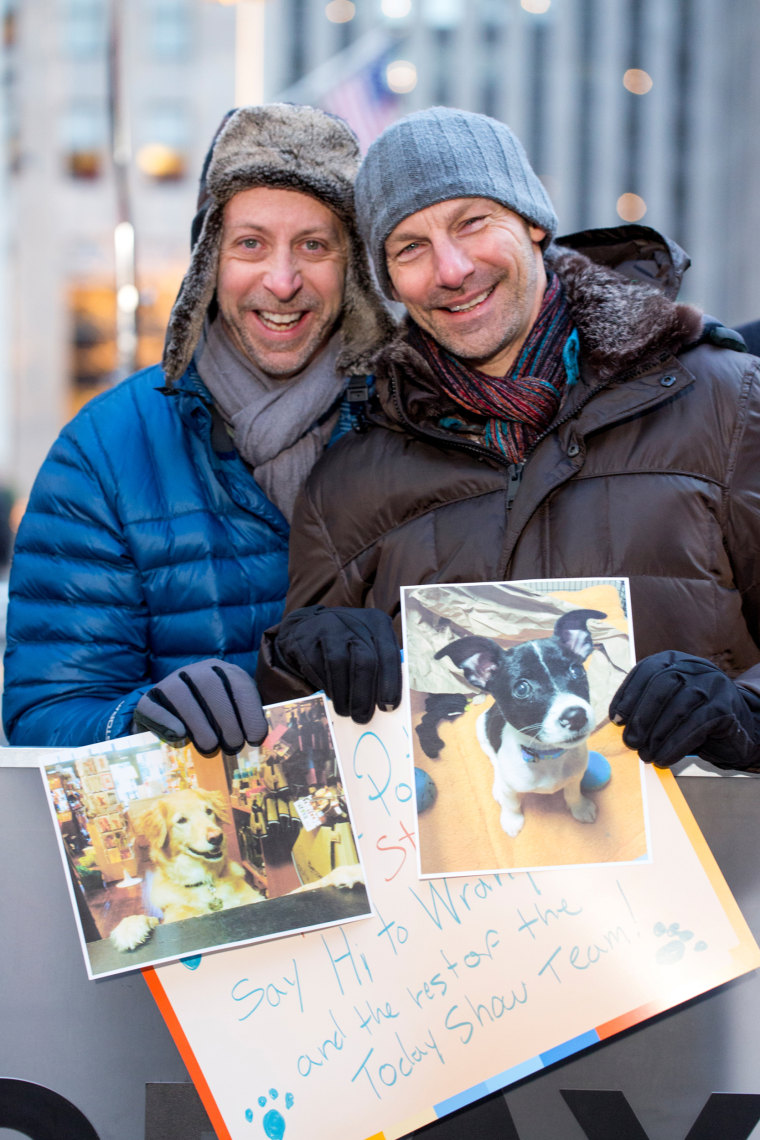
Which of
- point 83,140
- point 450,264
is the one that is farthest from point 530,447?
point 83,140

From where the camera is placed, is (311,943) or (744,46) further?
(744,46)

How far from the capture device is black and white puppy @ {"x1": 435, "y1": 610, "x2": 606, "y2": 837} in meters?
1.56

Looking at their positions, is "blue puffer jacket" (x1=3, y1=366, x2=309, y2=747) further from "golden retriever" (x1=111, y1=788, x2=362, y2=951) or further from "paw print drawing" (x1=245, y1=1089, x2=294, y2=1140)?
"paw print drawing" (x1=245, y1=1089, x2=294, y2=1140)

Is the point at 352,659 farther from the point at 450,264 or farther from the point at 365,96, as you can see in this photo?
the point at 365,96

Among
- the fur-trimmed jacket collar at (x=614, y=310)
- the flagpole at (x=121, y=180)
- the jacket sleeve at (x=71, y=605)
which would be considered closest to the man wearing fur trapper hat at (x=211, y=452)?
the jacket sleeve at (x=71, y=605)

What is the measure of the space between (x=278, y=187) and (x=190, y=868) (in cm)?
174

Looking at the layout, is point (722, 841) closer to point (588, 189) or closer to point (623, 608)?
point (623, 608)

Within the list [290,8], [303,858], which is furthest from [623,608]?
[290,8]

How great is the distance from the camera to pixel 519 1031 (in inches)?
60.2

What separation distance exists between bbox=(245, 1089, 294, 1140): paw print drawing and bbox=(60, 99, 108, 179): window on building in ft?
139

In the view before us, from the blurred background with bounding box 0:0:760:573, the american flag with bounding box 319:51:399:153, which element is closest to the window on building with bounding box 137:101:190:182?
the blurred background with bounding box 0:0:760:573

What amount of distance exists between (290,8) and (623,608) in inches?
2399

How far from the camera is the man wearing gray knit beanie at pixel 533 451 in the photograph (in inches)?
66.2

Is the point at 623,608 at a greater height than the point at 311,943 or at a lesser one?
greater
